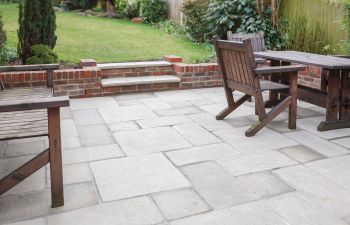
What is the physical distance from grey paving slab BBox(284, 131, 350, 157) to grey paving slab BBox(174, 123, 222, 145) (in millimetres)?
725

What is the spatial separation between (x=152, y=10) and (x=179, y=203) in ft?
32.2

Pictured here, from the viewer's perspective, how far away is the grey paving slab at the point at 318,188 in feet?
7.41

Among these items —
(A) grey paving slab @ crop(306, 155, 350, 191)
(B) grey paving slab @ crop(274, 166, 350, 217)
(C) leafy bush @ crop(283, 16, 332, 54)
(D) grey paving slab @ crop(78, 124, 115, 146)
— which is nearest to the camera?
(B) grey paving slab @ crop(274, 166, 350, 217)

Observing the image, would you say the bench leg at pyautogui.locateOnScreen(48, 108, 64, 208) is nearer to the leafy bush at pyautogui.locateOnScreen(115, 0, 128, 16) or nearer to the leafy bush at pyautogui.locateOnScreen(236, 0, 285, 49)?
the leafy bush at pyautogui.locateOnScreen(236, 0, 285, 49)

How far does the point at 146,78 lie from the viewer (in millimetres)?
5598

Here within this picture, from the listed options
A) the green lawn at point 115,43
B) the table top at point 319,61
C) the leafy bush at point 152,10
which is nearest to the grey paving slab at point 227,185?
the table top at point 319,61

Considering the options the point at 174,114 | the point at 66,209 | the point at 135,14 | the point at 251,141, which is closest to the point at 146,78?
the point at 174,114

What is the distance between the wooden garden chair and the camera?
3.45 metres

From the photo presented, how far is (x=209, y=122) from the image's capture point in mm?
4008

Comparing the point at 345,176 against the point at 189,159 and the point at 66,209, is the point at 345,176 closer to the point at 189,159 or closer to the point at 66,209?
the point at 189,159

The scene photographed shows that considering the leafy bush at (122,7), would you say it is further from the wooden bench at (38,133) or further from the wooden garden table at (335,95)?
the wooden bench at (38,133)

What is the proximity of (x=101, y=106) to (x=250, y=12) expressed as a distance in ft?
13.6

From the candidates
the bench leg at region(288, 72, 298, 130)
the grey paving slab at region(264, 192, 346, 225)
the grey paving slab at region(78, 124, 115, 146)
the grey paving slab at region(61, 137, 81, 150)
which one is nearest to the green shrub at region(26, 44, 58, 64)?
the grey paving slab at region(78, 124, 115, 146)


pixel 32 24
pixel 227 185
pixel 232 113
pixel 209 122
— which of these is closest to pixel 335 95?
pixel 232 113
